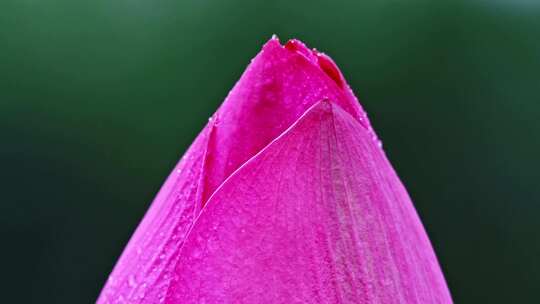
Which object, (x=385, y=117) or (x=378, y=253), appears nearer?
(x=378, y=253)

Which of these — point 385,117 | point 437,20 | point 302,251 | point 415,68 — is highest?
point 437,20

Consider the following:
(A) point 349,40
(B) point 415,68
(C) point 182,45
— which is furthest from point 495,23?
(C) point 182,45

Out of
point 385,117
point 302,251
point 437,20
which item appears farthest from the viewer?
point 437,20

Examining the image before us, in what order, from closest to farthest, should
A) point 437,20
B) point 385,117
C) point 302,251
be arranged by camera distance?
→ 1. point 302,251
2. point 385,117
3. point 437,20

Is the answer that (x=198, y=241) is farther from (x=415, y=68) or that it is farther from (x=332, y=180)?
(x=415, y=68)

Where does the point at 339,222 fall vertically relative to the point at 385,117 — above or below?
below
